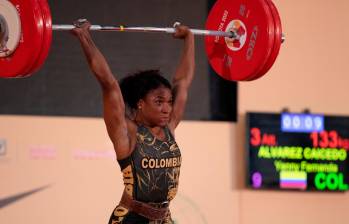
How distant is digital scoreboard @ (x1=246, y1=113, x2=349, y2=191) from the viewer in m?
6.14

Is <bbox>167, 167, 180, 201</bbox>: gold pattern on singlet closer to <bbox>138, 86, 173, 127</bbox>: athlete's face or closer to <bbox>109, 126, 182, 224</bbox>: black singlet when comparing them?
<bbox>109, 126, 182, 224</bbox>: black singlet

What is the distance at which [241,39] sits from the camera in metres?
4.18

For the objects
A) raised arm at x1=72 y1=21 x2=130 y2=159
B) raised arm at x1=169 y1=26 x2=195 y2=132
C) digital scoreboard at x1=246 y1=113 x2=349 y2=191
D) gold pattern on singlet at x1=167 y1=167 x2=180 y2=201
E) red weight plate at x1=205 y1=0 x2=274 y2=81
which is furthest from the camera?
digital scoreboard at x1=246 y1=113 x2=349 y2=191

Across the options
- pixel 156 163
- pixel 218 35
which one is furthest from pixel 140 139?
pixel 218 35

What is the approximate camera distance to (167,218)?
11.9ft

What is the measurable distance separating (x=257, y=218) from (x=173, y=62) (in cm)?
144

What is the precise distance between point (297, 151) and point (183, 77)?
2.44m

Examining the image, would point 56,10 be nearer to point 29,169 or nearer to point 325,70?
point 29,169

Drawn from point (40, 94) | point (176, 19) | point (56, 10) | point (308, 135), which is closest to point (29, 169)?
point (40, 94)

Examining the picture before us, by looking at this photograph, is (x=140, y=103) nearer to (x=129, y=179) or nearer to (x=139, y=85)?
(x=139, y=85)

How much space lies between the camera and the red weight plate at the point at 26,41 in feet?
11.8

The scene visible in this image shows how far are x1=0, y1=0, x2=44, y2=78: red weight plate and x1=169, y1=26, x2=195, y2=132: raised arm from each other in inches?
29.7

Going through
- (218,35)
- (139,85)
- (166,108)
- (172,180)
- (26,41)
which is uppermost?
(218,35)

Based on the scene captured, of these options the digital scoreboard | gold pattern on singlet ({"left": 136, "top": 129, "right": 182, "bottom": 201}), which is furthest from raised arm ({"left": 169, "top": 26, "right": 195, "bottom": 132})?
the digital scoreboard
